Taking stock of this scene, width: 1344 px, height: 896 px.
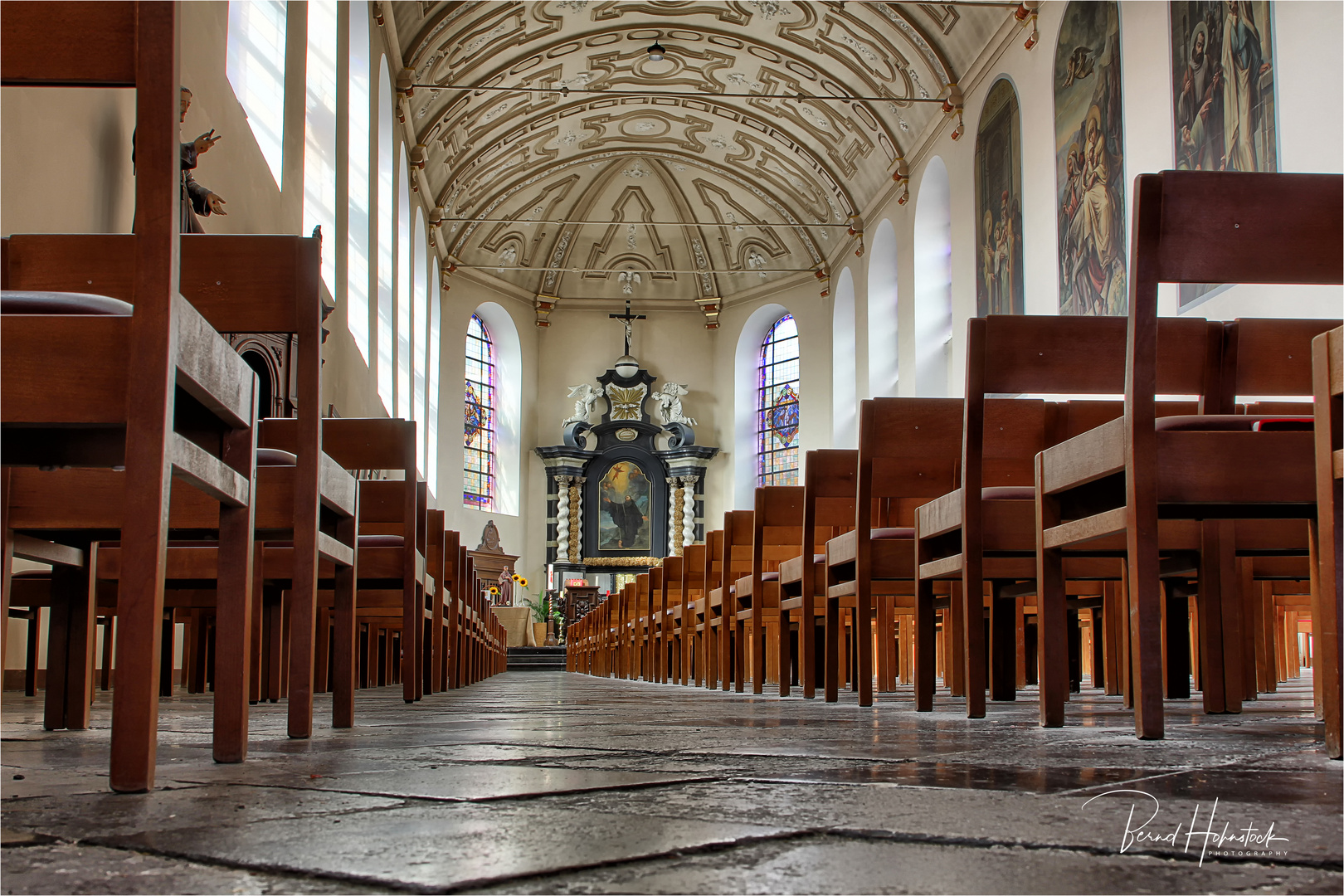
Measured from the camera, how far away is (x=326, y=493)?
6.96ft

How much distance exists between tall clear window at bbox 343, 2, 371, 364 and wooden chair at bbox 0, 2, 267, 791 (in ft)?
32.1

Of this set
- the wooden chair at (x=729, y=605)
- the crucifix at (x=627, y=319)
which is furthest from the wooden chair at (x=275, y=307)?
the crucifix at (x=627, y=319)

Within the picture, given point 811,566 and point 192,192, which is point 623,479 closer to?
point 192,192

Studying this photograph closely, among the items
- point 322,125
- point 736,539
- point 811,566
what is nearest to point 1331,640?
point 811,566

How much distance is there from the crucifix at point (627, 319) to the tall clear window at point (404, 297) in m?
6.37

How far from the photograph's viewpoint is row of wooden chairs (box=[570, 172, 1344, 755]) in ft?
6.02

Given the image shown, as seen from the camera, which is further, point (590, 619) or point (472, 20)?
point (472, 20)

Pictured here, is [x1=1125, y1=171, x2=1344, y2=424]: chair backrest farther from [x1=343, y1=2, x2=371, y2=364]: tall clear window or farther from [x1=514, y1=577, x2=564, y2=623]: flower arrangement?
[x1=514, y1=577, x2=564, y2=623]: flower arrangement

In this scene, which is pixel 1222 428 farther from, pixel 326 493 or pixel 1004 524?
pixel 326 493

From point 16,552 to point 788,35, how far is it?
13629 millimetres

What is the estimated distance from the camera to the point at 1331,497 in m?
1.55

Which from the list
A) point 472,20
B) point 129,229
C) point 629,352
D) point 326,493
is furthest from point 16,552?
point 629,352

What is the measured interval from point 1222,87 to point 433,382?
12.9 metres

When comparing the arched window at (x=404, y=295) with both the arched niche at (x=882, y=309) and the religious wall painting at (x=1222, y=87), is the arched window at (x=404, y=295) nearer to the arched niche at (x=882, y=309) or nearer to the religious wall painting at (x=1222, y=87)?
the arched niche at (x=882, y=309)
